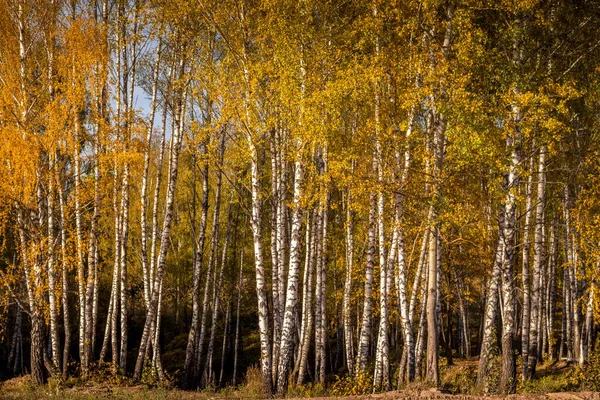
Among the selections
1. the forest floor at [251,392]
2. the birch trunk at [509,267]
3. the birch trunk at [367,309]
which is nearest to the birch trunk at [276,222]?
the forest floor at [251,392]

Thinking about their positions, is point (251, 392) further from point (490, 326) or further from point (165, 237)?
point (490, 326)

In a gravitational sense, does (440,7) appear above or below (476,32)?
above

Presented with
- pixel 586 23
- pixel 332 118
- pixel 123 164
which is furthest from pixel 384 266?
→ pixel 123 164

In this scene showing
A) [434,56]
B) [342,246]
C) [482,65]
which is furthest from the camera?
[342,246]

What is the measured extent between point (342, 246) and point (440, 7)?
1128 cm

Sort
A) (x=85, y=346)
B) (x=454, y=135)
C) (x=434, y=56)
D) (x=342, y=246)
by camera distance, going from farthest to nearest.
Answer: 1. (x=342, y=246)
2. (x=85, y=346)
3. (x=434, y=56)
4. (x=454, y=135)

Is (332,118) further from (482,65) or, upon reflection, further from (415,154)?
(482,65)

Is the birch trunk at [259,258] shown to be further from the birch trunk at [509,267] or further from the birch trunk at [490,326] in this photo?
the birch trunk at [509,267]

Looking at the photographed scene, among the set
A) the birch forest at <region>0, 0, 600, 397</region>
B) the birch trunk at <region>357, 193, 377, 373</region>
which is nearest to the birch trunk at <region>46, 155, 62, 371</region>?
the birch forest at <region>0, 0, 600, 397</region>

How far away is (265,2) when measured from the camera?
13.4m

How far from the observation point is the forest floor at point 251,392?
9920 millimetres

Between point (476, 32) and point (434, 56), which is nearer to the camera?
point (476, 32)

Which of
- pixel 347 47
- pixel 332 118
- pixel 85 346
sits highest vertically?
pixel 347 47

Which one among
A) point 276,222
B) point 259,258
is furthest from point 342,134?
point 259,258
